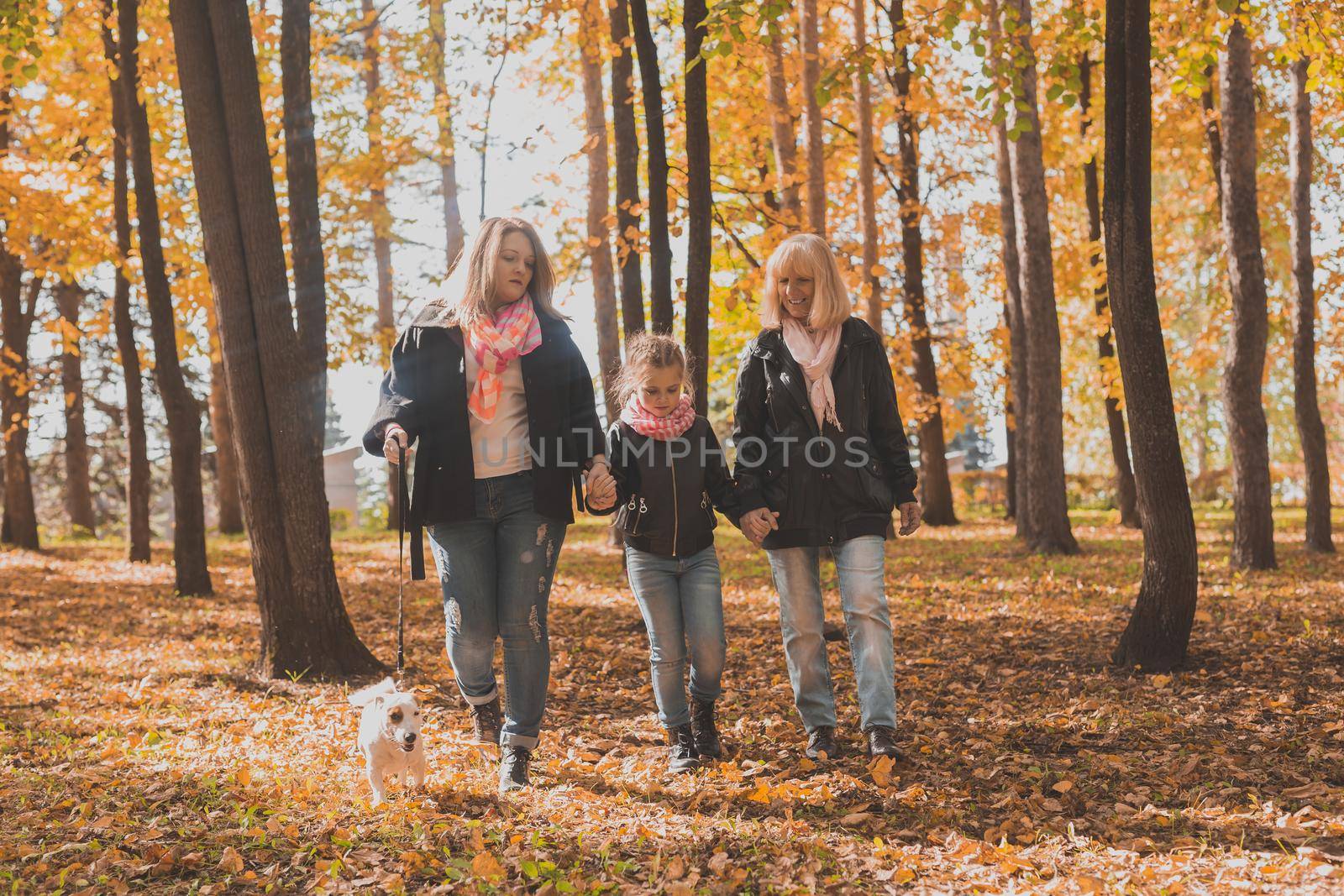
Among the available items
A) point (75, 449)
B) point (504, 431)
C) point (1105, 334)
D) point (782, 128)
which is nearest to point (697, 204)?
point (504, 431)

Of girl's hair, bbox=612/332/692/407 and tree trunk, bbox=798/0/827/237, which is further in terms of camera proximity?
tree trunk, bbox=798/0/827/237

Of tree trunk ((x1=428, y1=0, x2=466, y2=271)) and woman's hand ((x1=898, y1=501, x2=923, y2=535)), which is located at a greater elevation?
tree trunk ((x1=428, y1=0, x2=466, y2=271))

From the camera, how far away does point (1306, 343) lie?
36.9ft

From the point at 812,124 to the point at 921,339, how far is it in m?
7.53

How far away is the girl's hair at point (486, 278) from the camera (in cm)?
418

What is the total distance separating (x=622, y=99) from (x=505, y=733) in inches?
242

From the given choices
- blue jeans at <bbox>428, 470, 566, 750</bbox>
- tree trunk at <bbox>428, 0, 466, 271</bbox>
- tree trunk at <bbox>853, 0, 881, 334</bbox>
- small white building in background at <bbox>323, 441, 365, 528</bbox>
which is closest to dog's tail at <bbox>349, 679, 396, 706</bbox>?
blue jeans at <bbox>428, 470, 566, 750</bbox>

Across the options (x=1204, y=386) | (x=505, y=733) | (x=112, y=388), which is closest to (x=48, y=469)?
(x=112, y=388)

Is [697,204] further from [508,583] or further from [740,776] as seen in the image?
[740,776]

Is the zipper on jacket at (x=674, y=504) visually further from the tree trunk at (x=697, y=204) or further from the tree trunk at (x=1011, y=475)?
the tree trunk at (x=1011, y=475)

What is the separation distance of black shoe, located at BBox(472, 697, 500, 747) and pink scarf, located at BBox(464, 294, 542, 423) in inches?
51.3

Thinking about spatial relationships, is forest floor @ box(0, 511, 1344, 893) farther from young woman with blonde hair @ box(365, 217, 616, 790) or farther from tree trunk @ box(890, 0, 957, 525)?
tree trunk @ box(890, 0, 957, 525)

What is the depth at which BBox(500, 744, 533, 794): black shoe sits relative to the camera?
4.16m

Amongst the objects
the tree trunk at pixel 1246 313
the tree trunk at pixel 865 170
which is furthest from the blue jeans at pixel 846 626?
the tree trunk at pixel 865 170
